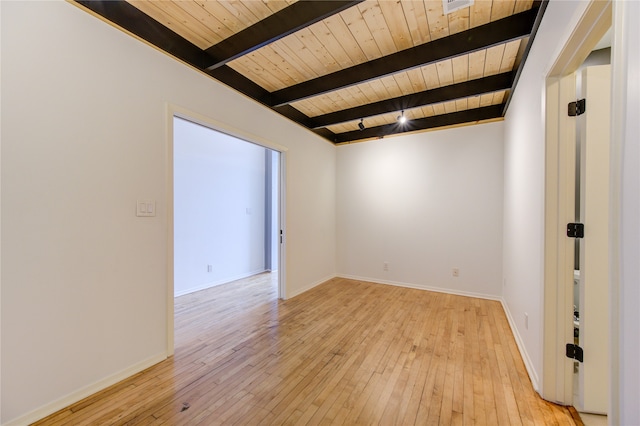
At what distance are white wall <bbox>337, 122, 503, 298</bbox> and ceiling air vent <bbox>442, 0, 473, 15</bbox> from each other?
2.35m

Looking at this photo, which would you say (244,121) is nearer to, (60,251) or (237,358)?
(60,251)

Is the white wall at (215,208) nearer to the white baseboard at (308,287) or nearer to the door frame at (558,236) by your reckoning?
the white baseboard at (308,287)

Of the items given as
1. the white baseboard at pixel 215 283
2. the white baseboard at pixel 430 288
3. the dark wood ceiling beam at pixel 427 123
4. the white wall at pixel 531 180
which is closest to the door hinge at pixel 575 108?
the white wall at pixel 531 180

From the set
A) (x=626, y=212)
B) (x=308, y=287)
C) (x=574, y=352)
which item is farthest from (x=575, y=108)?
(x=308, y=287)

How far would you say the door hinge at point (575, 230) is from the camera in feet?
4.97

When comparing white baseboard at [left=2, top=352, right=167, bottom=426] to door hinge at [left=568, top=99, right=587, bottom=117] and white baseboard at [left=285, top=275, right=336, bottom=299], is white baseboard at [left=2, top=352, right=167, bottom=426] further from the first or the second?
door hinge at [left=568, top=99, right=587, bottom=117]

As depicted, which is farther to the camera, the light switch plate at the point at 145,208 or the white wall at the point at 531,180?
the light switch plate at the point at 145,208

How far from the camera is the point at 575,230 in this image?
60.5 inches

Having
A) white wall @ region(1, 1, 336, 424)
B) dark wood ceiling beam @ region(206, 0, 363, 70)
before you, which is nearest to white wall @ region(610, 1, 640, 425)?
dark wood ceiling beam @ region(206, 0, 363, 70)

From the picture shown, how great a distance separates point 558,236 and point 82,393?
3.27m

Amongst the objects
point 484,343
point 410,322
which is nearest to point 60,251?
point 410,322

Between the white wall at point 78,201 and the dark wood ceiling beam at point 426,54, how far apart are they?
1.32m

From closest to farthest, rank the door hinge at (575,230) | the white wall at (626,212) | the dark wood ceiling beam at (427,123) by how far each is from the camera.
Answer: the white wall at (626,212) → the door hinge at (575,230) → the dark wood ceiling beam at (427,123)

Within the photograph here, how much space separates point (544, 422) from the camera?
147 centimetres
